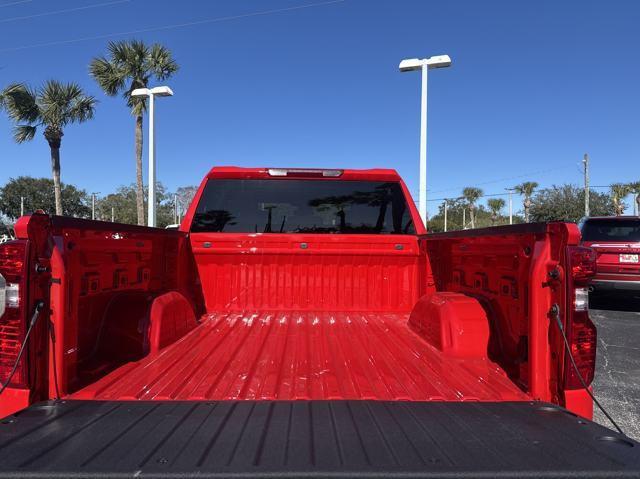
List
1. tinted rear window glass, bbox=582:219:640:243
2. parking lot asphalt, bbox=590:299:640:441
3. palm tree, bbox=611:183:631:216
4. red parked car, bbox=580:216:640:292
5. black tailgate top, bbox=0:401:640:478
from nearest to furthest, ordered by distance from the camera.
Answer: black tailgate top, bbox=0:401:640:478, parking lot asphalt, bbox=590:299:640:441, red parked car, bbox=580:216:640:292, tinted rear window glass, bbox=582:219:640:243, palm tree, bbox=611:183:631:216

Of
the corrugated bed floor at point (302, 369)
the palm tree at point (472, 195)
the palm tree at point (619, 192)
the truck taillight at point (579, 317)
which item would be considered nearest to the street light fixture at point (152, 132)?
the corrugated bed floor at point (302, 369)

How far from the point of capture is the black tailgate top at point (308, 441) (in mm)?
1470

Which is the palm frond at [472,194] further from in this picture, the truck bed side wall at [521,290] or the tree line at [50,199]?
the truck bed side wall at [521,290]

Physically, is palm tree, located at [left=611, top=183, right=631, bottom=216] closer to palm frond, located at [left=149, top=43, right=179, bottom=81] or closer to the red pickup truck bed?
palm frond, located at [left=149, top=43, right=179, bottom=81]

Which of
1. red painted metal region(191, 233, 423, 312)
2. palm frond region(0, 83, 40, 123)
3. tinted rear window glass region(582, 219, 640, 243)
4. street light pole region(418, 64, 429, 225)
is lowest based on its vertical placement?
red painted metal region(191, 233, 423, 312)

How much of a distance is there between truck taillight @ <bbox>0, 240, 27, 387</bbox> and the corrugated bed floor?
1.06 ft

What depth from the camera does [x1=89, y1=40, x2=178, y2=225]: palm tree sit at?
21.2 metres

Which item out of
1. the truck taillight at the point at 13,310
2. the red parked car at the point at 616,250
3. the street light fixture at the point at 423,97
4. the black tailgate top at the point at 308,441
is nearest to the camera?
the black tailgate top at the point at 308,441

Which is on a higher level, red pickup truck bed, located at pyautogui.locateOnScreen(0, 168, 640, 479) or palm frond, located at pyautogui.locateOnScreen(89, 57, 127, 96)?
palm frond, located at pyautogui.locateOnScreen(89, 57, 127, 96)

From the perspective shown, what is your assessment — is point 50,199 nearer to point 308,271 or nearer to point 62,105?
point 62,105

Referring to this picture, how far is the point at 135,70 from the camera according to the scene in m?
21.4

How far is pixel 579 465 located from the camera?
4.94ft

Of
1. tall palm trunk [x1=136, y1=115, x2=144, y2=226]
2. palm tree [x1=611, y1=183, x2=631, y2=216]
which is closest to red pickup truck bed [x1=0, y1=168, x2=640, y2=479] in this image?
tall palm trunk [x1=136, y1=115, x2=144, y2=226]

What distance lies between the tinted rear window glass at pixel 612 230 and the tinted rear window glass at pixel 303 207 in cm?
714
